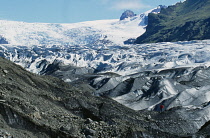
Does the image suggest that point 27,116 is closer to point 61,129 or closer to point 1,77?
point 61,129

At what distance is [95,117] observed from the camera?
848 inches

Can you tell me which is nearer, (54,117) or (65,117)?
(54,117)

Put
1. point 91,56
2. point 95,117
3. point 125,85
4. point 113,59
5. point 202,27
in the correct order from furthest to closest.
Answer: point 202,27, point 91,56, point 113,59, point 125,85, point 95,117

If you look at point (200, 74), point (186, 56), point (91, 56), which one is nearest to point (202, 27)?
point (91, 56)

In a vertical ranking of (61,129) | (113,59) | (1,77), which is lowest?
(113,59)

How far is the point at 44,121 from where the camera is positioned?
52.2 feet

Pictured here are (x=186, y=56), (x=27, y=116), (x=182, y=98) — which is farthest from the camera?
(x=186, y=56)

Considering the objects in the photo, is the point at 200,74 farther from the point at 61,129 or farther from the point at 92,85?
the point at 61,129

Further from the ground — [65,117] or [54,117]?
[54,117]

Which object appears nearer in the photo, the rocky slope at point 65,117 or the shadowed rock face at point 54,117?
the shadowed rock face at point 54,117

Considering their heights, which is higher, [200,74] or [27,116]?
[27,116]

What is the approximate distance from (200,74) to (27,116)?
3977 centimetres

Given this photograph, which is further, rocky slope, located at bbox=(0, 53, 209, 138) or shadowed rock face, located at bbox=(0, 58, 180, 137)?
rocky slope, located at bbox=(0, 53, 209, 138)

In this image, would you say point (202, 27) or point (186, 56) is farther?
point (202, 27)
